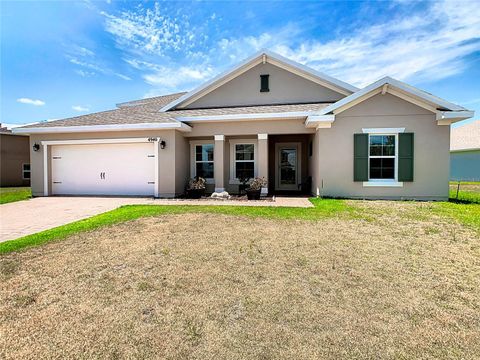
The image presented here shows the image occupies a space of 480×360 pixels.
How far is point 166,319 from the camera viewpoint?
8.06 feet

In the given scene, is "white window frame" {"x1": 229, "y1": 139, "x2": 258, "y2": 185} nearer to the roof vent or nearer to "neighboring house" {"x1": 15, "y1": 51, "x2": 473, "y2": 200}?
"neighboring house" {"x1": 15, "y1": 51, "x2": 473, "y2": 200}

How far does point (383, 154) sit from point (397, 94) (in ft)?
7.51

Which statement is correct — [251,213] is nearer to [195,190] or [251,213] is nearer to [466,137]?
[195,190]

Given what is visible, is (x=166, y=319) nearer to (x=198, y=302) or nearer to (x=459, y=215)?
(x=198, y=302)

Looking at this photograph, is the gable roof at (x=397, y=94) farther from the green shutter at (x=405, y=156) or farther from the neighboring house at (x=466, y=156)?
the neighboring house at (x=466, y=156)

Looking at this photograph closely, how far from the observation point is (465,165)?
2116 cm

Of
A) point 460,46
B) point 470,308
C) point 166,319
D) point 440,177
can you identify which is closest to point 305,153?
point 440,177

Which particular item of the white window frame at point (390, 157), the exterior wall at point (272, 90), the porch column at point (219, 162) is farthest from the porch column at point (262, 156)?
the white window frame at point (390, 157)

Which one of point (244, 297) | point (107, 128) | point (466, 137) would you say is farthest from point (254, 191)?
point (466, 137)

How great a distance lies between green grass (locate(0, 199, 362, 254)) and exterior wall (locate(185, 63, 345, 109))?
611cm

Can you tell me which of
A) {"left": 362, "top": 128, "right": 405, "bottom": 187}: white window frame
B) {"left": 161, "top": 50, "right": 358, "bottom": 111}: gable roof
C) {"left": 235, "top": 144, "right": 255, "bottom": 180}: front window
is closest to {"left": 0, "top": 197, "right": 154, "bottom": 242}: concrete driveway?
{"left": 235, "top": 144, "right": 255, "bottom": 180}: front window

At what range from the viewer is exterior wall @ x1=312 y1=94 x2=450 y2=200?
9.48m

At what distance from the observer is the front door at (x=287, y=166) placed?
13.5 meters

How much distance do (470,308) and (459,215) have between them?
549 cm
